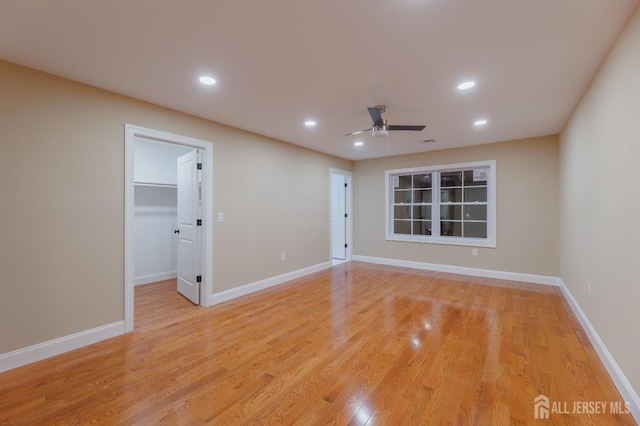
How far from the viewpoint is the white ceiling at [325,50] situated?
174cm

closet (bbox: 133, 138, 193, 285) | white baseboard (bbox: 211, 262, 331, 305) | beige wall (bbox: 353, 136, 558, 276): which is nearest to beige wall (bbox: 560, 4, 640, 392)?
beige wall (bbox: 353, 136, 558, 276)

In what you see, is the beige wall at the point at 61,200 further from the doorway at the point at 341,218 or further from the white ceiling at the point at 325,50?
the doorway at the point at 341,218

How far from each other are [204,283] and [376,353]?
2446 millimetres

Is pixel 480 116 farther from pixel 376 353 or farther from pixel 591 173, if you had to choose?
pixel 376 353

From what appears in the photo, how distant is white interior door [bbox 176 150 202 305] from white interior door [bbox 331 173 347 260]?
142 inches

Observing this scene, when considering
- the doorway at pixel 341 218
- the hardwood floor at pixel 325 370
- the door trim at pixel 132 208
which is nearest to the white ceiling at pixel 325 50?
the door trim at pixel 132 208

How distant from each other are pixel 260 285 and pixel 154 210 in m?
2.54

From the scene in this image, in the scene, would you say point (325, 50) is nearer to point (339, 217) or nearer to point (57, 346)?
point (57, 346)

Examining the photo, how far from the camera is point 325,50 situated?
2.18 metres

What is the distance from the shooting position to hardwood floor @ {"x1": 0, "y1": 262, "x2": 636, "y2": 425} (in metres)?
1.79

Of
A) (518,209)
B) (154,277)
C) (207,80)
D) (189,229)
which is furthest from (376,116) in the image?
(154,277)

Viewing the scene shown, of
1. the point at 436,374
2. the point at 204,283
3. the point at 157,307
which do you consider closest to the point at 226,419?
the point at 436,374

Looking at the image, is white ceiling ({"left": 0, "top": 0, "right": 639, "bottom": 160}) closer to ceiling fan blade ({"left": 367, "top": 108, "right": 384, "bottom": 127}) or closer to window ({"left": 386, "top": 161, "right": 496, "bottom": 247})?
ceiling fan blade ({"left": 367, "top": 108, "right": 384, "bottom": 127})

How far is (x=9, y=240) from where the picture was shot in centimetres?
232
